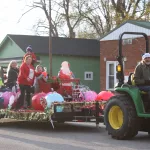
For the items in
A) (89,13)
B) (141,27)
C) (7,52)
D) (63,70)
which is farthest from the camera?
(89,13)

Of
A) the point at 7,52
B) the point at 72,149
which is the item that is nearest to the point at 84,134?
the point at 72,149

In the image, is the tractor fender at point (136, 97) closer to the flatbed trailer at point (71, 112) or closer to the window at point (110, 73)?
the flatbed trailer at point (71, 112)

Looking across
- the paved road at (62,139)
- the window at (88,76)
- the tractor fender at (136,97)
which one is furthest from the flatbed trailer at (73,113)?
the window at (88,76)

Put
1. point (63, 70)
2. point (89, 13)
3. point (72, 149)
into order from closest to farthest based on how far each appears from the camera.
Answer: point (72, 149) < point (63, 70) < point (89, 13)

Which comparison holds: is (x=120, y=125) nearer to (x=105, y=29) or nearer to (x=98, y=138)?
(x=98, y=138)

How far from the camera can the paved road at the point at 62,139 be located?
8.98 meters

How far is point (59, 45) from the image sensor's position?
33812 mm

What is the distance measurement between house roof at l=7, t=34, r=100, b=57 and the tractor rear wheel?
21.9m

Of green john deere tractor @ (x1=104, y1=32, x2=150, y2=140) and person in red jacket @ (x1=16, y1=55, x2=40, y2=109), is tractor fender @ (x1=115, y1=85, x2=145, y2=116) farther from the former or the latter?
person in red jacket @ (x1=16, y1=55, x2=40, y2=109)

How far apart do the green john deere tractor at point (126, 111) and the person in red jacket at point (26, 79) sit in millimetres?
3034

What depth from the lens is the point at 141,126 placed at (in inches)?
393

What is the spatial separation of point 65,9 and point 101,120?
35.6 metres

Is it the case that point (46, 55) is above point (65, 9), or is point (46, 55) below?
below

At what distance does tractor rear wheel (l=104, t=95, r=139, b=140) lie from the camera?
31.4ft
